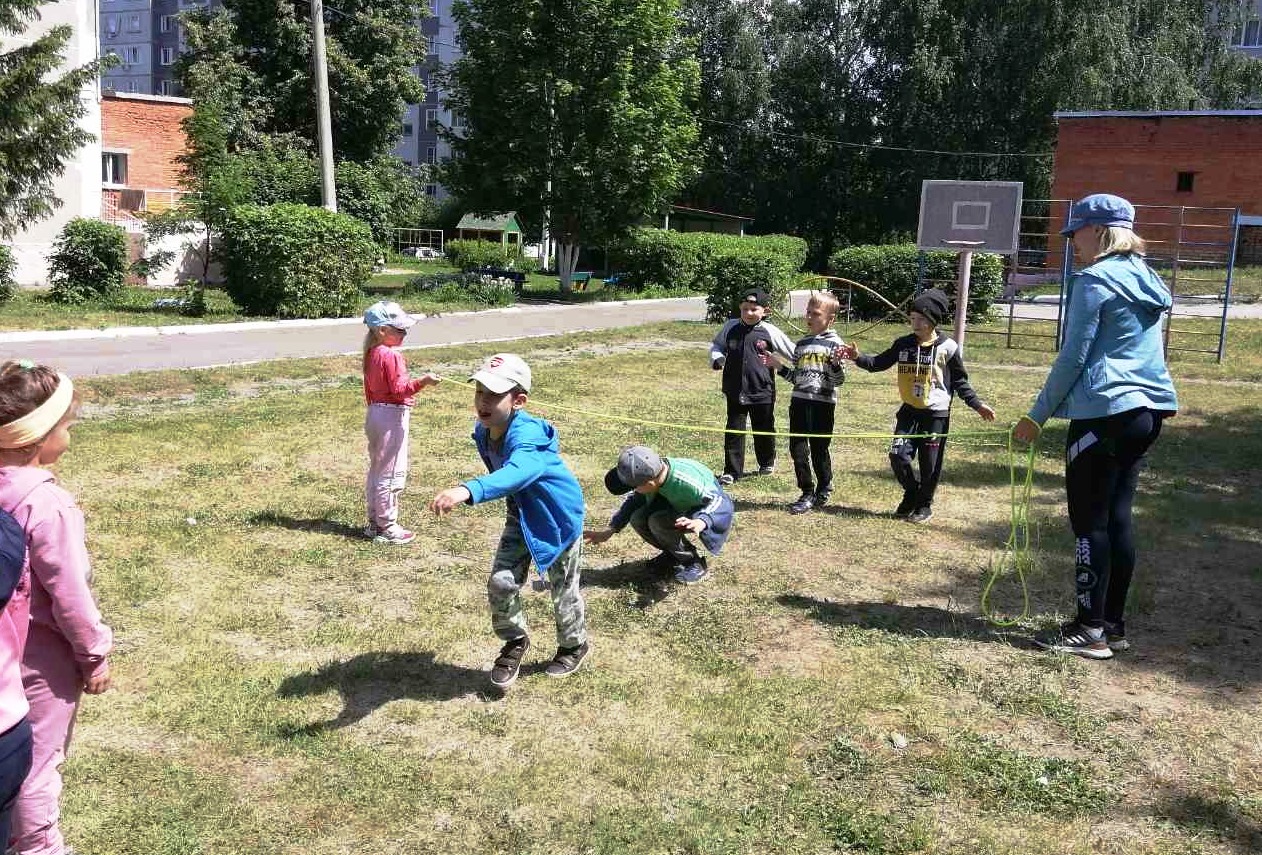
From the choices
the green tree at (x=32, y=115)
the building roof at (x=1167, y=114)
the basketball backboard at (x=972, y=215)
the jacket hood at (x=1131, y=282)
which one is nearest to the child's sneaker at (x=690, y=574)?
the jacket hood at (x=1131, y=282)

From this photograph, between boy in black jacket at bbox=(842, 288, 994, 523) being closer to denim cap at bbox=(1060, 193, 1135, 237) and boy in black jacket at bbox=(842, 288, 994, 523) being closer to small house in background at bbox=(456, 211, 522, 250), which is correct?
denim cap at bbox=(1060, 193, 1135, 237)

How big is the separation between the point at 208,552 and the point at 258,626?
4.29 ft

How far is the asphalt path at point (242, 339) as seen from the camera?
14273mm

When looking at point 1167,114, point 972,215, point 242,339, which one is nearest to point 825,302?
point 242,339

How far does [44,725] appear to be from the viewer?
286 cm

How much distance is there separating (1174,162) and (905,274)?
16574 millimetres

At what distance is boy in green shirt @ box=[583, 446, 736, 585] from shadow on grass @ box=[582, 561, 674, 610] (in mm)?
101

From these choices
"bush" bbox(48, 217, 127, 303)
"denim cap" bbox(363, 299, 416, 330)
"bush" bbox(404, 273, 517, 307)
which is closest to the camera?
"denim cap" bbox(363, 299, 416, 330)

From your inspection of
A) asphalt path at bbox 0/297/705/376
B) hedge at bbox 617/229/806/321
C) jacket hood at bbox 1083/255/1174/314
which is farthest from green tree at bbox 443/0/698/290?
jacket hood at bbox 1083/255/1174/314

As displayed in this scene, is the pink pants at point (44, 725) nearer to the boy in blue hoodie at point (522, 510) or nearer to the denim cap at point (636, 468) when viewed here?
the boy in blue hoodie at point (522, 510)

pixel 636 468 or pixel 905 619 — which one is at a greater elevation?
pixel 636 468

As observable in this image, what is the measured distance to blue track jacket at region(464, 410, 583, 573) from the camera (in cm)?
425

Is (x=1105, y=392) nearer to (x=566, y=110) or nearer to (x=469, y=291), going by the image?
(x=469, y=291)

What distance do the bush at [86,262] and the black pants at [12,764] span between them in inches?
816
